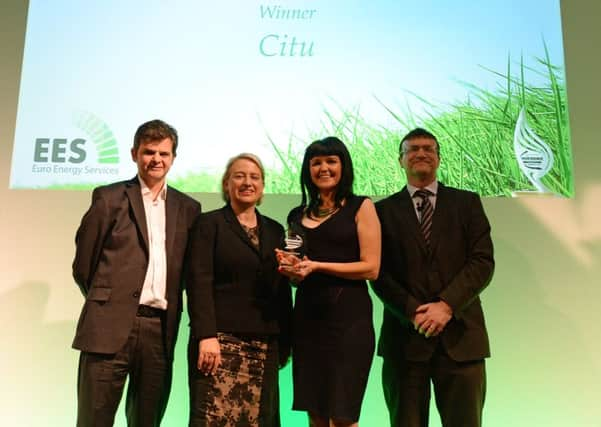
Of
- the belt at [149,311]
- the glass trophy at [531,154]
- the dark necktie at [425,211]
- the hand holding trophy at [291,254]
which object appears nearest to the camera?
the hand holding trophy at [291,254]

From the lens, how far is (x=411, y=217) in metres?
2.16

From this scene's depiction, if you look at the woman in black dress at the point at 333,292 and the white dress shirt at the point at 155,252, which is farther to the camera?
the white dress shirt at the point at 155,252

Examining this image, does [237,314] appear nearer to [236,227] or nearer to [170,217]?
[236,227]

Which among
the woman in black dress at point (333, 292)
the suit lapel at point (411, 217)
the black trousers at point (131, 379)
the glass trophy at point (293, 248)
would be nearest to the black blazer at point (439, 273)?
the suit lapel at point (411, 217)

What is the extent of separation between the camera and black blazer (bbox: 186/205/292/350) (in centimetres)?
194

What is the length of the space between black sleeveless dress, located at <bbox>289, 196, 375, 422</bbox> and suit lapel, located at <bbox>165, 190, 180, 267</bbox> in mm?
546

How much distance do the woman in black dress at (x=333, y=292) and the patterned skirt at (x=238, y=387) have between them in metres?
0.11

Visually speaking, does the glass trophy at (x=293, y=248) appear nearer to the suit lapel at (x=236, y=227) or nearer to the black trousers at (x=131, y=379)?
the suit lapel at (x=236, y=227)

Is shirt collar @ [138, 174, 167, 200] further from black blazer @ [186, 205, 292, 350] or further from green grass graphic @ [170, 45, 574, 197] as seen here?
green grass graphic @ [170, 45, 574, 197]

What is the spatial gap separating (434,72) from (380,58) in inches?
13.5

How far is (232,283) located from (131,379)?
566 mm

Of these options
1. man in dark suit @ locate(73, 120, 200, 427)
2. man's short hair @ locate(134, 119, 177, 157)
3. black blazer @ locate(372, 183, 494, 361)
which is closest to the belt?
man in dark suit @ locate(73, 120, 200, 427)

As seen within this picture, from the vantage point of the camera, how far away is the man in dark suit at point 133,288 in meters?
1.95

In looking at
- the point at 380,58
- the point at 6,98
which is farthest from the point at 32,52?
the point at 380,58
